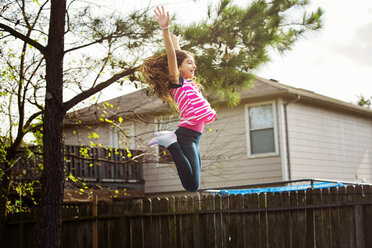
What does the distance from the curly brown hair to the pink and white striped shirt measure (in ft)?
0.41

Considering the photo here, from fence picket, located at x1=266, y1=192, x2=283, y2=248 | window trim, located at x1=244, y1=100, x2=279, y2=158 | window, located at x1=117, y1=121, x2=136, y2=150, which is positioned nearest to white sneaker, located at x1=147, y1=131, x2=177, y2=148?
window, located at x1=117, y1=121, x2=136, y2=150

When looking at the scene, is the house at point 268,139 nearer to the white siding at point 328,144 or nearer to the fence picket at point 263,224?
the white siding at point 328,144

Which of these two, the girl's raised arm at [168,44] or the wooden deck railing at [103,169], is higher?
the girl's raised arm at [168,44]

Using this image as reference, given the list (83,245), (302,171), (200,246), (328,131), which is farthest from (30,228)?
(328,131)

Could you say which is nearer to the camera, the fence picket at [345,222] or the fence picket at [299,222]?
the fence picket at [345,222]

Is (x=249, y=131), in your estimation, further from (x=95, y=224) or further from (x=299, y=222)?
(x=299, y=222)

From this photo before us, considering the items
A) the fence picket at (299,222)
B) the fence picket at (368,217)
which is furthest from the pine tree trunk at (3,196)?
the fence picket at (368,217)

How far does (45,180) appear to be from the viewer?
7.02m

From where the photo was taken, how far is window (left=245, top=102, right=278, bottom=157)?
14.8 meters

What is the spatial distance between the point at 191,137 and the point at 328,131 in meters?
13.8

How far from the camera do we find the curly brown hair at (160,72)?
384 cm

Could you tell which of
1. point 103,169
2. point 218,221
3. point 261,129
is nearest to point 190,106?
point 218,221

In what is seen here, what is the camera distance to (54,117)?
696 cm

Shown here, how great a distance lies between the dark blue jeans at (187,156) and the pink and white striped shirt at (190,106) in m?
0.07
